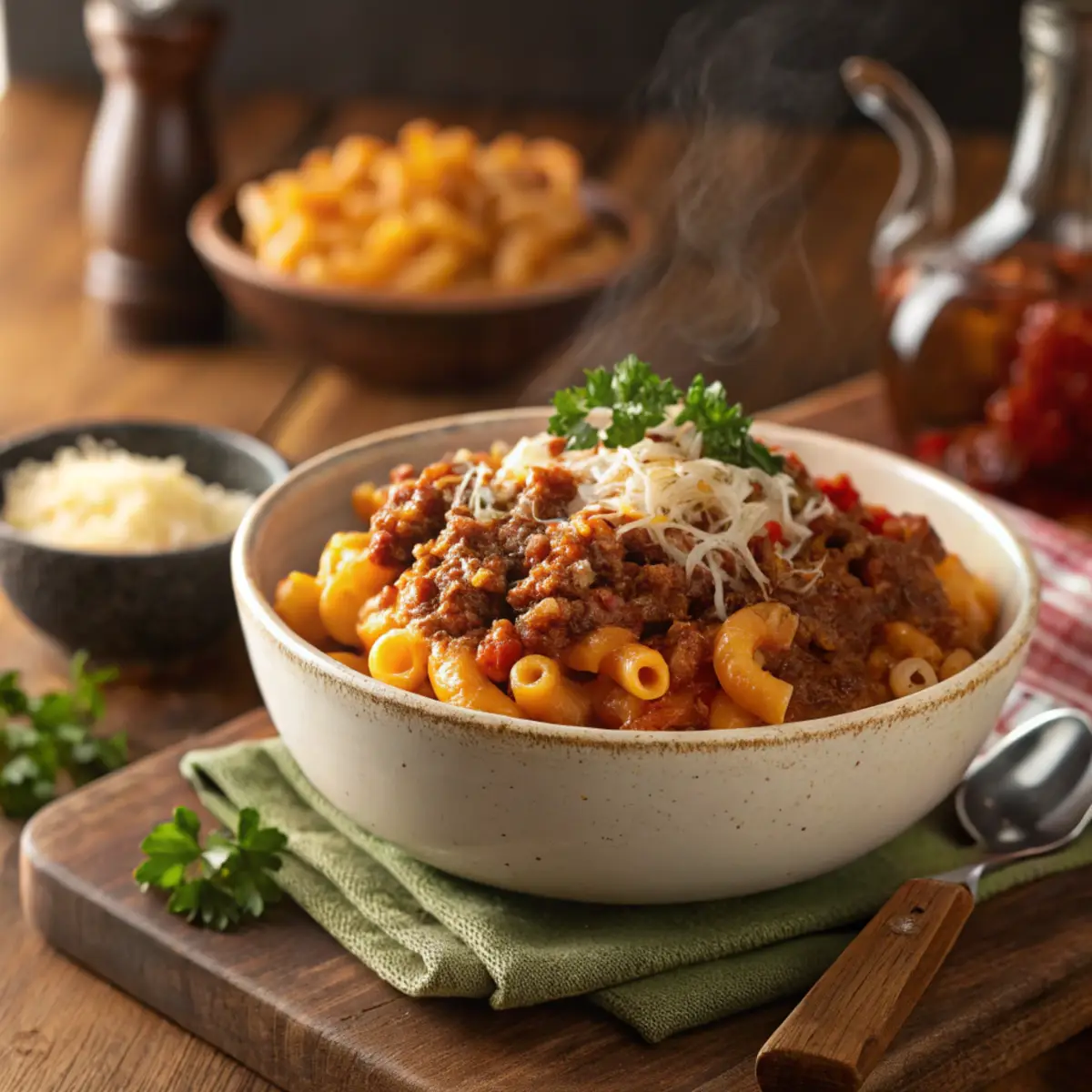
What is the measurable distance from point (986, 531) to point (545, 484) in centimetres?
54

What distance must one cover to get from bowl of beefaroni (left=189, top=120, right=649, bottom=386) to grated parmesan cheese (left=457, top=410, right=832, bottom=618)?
130 centimetres

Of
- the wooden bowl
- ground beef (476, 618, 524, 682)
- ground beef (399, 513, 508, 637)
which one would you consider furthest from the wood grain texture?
ground beef (476, 618, 524, 682)

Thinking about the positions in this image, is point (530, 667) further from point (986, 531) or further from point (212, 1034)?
point (986, 531)

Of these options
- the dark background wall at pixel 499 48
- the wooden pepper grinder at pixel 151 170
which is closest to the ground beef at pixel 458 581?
the wooden pepper grinder at pixel 151 170

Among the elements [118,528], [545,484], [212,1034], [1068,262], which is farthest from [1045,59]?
[212,1034]

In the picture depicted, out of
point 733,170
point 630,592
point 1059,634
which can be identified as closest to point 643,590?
point 630,592

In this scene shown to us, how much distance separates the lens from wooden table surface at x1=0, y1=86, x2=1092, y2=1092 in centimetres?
157

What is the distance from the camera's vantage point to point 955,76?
4.77 meters

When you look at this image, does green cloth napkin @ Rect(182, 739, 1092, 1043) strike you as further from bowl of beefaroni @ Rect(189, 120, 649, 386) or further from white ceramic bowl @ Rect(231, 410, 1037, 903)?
bowl of beefaroni @ Rect(189, 120, 649, 386)

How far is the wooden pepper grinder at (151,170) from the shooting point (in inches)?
125

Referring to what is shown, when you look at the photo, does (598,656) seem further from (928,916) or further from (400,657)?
(928,916)

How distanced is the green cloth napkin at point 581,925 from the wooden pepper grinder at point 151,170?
183 cm

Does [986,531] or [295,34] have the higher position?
[986,531]

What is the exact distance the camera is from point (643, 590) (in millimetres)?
1598
